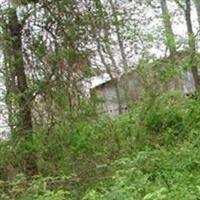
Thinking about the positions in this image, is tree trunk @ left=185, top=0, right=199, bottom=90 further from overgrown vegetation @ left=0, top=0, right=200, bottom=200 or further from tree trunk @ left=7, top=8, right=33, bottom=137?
tree trunk @ left=7, top=8, right=33, bottom=137

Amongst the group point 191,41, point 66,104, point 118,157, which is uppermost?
point 191,41

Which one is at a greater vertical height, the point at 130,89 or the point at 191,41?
the point at 191,41

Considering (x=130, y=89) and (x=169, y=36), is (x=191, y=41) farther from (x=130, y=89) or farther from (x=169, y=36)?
(x=130, y=89)

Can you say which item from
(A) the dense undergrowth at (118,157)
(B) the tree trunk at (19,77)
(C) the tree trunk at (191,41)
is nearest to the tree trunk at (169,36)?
(C) the tree trunk at (191,41)

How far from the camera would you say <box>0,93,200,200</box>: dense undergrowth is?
6.03 m

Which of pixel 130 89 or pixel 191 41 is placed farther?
pixel 191 41

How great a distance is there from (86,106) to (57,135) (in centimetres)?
58

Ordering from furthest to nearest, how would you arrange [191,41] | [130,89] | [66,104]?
[191,41], [130,89], [66,104]

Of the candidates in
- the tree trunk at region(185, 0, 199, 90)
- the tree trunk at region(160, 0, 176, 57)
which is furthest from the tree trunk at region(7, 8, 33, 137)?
the tree trunk at region(185, 0, 199, 90)

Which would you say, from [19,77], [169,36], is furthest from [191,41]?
[19,77]

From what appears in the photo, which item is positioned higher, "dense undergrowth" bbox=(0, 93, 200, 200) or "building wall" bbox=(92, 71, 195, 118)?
"building wall" bbox=(92, 71, 195, 118)

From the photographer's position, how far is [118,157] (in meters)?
8.18

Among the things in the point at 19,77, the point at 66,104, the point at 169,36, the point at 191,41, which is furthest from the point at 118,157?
the point at 191,41

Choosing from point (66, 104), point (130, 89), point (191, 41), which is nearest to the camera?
point (66, 104)
